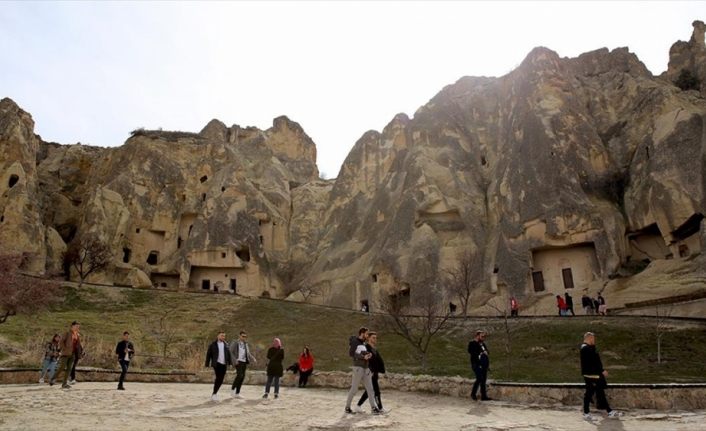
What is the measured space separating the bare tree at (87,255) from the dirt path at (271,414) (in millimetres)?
35774

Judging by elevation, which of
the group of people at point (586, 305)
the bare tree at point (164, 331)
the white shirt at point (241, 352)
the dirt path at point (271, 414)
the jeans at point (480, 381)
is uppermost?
the group of people at point (586, 305)

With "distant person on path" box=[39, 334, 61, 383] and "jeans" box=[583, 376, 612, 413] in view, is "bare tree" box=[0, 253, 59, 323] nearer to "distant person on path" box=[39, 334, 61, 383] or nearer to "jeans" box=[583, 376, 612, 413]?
"distant person on path" box=[39, 334, 61, 383]

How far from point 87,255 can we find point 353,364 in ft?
144

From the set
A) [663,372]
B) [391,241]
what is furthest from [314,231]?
[663,372]

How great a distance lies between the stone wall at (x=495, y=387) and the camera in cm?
987

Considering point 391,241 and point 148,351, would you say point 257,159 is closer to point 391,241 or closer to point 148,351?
point 391,241

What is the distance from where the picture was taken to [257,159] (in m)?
67.8

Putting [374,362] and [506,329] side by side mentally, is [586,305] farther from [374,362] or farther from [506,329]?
[374,362]

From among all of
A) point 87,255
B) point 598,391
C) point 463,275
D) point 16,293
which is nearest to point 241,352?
point 598,391

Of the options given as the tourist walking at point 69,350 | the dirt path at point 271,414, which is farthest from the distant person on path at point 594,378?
the tourist walking at point 69,350

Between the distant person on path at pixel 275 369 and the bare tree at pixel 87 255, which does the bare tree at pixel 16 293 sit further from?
the bare tree at pixel 87 255

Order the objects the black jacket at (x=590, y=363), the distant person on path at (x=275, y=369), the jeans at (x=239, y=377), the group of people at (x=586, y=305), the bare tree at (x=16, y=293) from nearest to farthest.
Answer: the black jacket at (x=590, y=363)
the jeans at (x=239, y=377)
the distant person on path at (x=275, y=369)
the bare tree at (x=16, y=293)
the group of people at (x=586, y=305)

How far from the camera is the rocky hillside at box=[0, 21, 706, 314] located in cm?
3872

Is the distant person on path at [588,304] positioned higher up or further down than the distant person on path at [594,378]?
higher up
